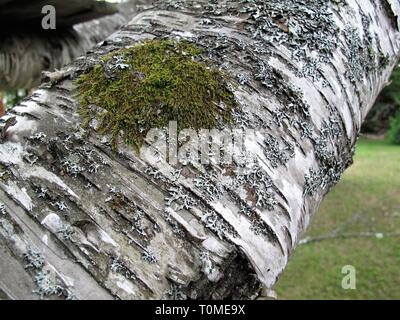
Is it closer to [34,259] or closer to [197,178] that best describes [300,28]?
[197,178]

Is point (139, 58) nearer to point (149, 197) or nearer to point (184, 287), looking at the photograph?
point (149, 197)

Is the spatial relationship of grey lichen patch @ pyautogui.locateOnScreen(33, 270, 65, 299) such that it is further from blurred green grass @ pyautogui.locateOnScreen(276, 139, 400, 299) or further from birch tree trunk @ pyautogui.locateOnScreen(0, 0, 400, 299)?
blurred green grass @ pyautogui.locateOnScreen(276, 139, 400, 299)

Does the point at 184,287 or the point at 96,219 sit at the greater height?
the point at 96,219

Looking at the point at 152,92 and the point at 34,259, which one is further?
the point at 152,92

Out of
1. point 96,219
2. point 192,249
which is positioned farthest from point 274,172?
point 96,219

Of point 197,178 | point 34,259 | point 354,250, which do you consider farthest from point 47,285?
point 354,250

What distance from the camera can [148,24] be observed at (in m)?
1.22

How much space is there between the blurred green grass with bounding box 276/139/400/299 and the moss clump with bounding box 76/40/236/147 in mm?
4575

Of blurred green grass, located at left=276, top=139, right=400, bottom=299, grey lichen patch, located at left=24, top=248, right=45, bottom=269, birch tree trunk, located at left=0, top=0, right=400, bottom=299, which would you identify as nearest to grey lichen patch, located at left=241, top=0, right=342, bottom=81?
birch tree trunk, located at left=0, top=0, right=400, bottom=299

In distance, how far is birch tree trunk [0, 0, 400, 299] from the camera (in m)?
0.80

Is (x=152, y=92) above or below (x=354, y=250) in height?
above

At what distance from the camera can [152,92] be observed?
0.99 metres

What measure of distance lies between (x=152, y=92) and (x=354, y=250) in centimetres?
590
